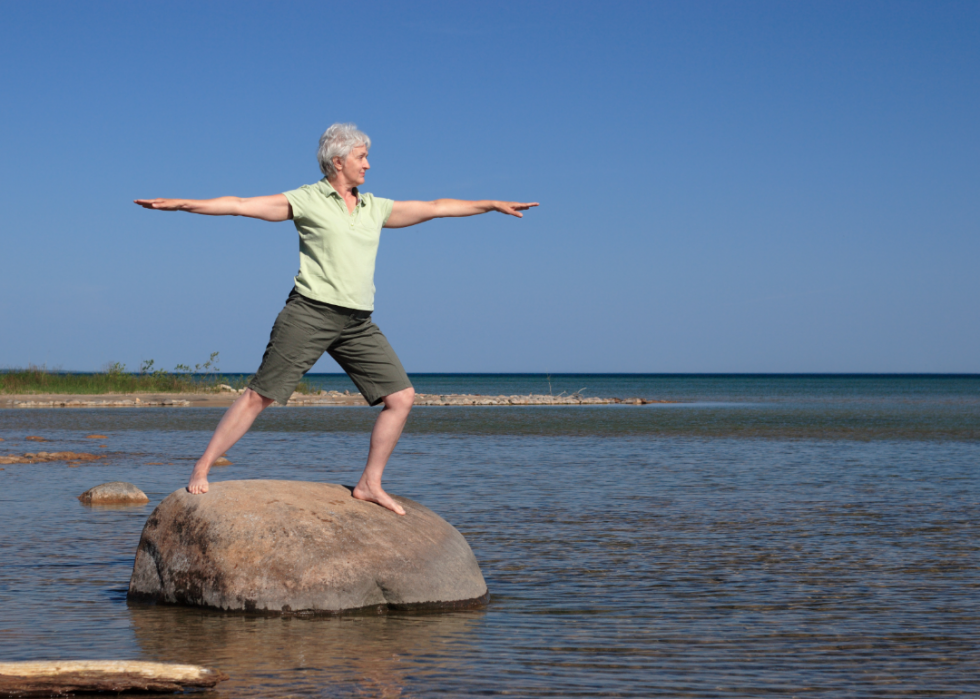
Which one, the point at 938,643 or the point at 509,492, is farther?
the point at 509,492

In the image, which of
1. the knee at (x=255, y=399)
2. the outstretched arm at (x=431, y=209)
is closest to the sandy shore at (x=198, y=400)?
the knee at (x=255, y=399)

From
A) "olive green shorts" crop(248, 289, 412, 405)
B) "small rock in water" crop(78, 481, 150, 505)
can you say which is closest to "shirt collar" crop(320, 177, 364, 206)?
"olive green shorts" crop(248, 289, 412, 405)

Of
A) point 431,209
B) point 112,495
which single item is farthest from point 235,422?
point 112,495

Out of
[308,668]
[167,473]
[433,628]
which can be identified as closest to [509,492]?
[167,473]

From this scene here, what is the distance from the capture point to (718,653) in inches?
194

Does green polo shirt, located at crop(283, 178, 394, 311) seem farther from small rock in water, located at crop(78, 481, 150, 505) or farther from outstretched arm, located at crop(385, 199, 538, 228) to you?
small rock in water, located at crop(78, 481, 150, 505)

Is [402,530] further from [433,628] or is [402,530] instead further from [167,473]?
[167,473]

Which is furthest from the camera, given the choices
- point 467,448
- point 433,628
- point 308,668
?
point 467,448

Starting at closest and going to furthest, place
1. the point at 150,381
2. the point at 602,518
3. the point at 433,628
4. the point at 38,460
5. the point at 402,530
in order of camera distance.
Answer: the point at 433,628, the point at 402,530, the point at 602,518, the point at 38,460, the point at 150,381

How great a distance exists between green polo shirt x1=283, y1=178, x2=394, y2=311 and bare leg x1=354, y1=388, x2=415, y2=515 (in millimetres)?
684

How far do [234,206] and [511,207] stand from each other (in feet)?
5.64

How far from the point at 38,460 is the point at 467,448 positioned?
22.8ft

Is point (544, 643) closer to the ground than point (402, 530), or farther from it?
closer to the ground

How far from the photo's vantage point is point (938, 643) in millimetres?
5125
